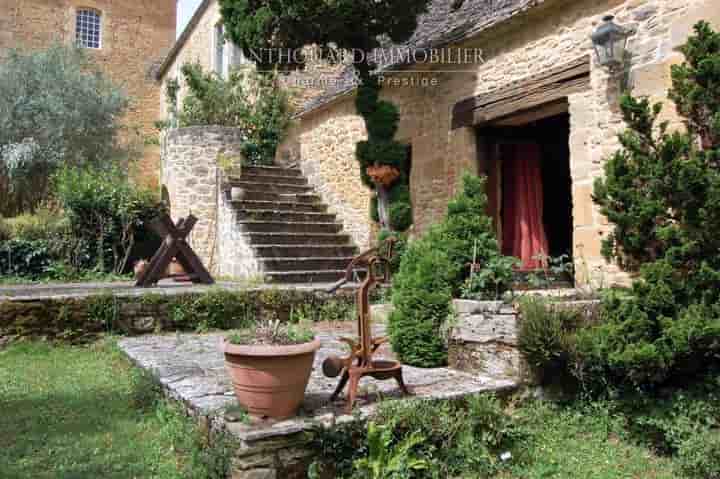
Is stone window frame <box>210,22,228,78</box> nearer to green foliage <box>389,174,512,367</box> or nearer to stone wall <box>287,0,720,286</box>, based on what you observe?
stone wall <box>287,0,720,286</box>

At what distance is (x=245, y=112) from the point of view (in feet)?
45.0

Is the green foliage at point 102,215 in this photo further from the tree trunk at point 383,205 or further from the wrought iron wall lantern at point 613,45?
the wrought iron wall lantern at point 613,45

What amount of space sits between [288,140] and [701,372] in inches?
432

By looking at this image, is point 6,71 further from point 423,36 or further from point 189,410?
point 189,410

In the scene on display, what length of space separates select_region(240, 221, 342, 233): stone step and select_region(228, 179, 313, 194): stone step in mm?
1108

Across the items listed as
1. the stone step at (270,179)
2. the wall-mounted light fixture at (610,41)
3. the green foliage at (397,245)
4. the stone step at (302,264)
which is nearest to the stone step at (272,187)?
the stone step at (270,179)

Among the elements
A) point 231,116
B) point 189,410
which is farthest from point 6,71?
point 189,410

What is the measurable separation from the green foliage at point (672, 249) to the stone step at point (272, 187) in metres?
7.72

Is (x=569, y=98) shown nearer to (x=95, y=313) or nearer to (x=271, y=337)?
(x=271, y=337)

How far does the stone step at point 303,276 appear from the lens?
8.91m

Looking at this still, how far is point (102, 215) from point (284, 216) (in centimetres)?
391

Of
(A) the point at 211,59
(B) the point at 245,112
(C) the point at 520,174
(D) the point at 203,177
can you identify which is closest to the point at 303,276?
(D) the point at 203,177

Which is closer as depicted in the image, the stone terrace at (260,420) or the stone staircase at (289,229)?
the stone terrace at (260,420)

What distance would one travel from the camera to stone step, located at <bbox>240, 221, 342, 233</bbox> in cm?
984
